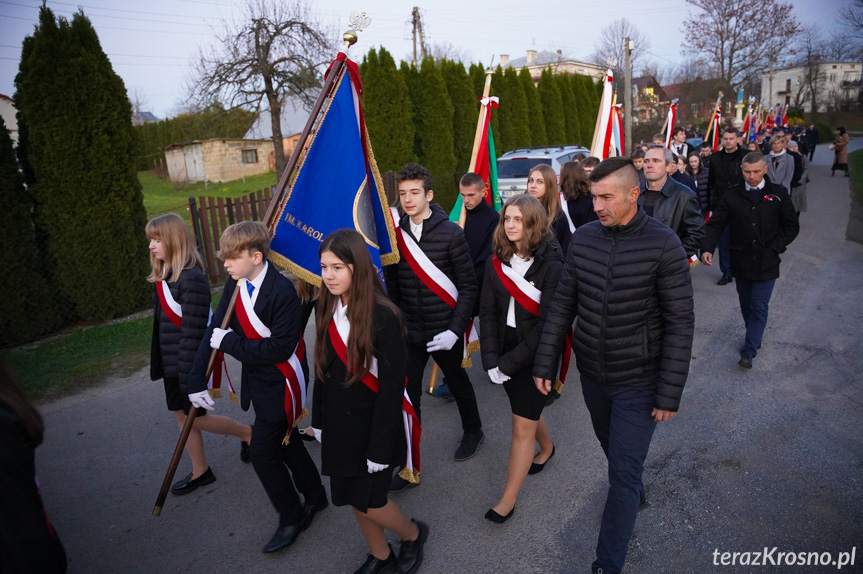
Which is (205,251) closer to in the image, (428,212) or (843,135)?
(428,212)

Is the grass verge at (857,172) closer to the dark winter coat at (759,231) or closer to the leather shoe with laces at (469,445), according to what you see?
the dark winter coat at (759,231)

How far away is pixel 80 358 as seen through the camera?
6473mm

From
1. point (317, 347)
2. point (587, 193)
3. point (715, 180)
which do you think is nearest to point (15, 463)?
point (317, 347)

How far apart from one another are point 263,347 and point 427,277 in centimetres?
124

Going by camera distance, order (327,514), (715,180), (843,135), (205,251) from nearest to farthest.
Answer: (327,514) → (715,180) → (205,251) → (843,135)

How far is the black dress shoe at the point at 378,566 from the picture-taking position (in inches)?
113

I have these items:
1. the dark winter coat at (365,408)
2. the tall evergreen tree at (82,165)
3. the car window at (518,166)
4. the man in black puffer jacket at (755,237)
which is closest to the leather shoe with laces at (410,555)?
the dark winter coat at (365,408)

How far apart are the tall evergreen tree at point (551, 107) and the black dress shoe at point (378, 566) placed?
20.6 meters

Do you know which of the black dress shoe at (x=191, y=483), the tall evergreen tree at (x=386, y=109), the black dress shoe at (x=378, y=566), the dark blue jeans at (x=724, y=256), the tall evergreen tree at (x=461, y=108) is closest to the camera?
the black dress shoe at (x=378, y=566)

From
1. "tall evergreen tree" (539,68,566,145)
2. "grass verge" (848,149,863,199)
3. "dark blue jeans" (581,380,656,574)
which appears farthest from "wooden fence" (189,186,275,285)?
"grass verge" (848,149,863,199)

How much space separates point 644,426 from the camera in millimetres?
2697

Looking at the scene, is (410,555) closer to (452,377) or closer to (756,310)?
(452,377)

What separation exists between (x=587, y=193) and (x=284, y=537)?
423 centimetres

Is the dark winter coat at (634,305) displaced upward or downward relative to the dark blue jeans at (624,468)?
upward
